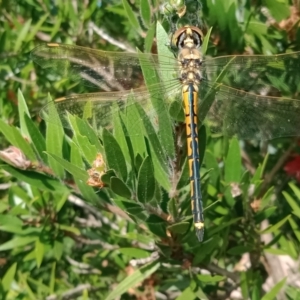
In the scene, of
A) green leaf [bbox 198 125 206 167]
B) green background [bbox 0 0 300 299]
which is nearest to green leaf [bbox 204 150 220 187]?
green background [bbox 0 0 300 299]

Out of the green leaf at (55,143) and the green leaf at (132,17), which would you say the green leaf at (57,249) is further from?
the green leaf at (132,17)

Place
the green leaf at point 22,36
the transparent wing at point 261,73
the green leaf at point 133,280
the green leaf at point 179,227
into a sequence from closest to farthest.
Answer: the green leaf at point 179,227, the green leaf at point 133,280, the transparent wing at point 261,73, the green leaf at point 22,36

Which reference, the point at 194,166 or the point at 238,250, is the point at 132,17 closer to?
the point at 194,166

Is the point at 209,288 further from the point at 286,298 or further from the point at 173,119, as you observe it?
the point at 173,119

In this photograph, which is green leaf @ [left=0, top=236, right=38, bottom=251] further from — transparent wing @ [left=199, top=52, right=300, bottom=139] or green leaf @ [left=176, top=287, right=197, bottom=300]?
transparent wing @ [left=199, top=52, right=300, bottom=139]

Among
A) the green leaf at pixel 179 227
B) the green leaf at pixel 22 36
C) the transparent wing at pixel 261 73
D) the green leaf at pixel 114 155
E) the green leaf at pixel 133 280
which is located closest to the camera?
the green leaf at pixel 114 155

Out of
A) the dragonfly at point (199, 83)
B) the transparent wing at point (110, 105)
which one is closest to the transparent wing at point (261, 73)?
the dragonfly at point (199, 83)
